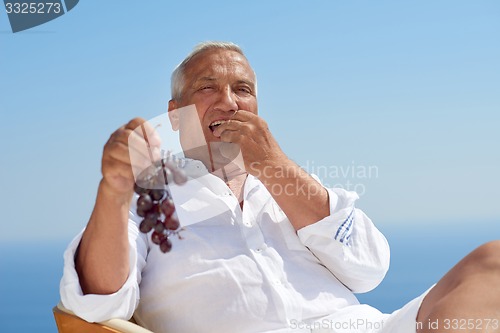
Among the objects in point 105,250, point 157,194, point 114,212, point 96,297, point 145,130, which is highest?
point 145,130

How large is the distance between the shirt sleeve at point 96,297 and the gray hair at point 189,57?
2.95 feet

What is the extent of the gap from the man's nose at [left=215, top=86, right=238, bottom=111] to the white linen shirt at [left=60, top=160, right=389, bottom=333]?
0.26 meters

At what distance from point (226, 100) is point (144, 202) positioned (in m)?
1.18

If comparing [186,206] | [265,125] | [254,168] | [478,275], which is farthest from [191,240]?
[478,275]

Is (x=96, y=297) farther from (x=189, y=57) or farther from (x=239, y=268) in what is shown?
(x=189, y=57)

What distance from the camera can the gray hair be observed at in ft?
8.62

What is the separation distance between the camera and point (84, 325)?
1861 mm

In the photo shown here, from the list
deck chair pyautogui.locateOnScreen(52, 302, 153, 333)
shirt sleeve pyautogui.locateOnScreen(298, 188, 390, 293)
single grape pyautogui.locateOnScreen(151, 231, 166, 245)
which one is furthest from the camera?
shirt sleeve pyautogui.locateOnScreen(298, 188, 390, 293)

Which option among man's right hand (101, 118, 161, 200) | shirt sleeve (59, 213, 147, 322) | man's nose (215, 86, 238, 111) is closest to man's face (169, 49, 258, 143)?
man's nose (215, 86, 238, 111)

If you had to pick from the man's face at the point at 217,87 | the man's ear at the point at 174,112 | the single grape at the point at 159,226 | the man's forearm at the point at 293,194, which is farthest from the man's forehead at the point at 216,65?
the single grape at the point at 159,226

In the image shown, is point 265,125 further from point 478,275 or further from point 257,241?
point 478,275

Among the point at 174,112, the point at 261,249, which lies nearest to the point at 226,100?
the point at 174,112

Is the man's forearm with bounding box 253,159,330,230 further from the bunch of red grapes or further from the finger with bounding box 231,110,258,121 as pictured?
the bunch of red grapes

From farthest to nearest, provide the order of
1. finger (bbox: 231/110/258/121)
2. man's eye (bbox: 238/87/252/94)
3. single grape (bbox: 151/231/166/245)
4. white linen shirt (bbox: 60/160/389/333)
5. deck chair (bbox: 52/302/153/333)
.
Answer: man's eye (bbox: 238/87/252/94) < finger (bbox: 231/110/258/121) < white linen shirt (bbox: 60/160/389/333) < deck chair (bbox: 52/302/153/333) < single grape (bbox: 151/231/166/245)
